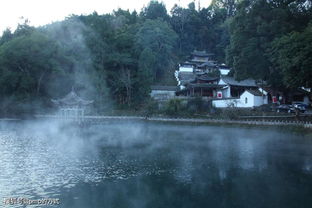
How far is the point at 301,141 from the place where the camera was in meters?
32.5

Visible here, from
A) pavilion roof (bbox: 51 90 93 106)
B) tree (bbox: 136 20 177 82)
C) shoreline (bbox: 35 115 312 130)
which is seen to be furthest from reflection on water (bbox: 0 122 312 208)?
tree (bbox: 136 20 177 82)

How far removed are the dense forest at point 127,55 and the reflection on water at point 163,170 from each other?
41.5 ft

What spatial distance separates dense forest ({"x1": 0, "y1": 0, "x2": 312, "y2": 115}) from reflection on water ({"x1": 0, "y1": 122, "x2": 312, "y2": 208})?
41.5 ft

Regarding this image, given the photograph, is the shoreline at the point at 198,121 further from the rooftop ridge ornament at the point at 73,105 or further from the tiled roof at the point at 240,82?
the tiled roof at the point at 240,82

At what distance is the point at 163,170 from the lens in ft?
72.4

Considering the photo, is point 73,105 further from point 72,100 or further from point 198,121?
point 198,121

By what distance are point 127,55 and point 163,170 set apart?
54.1m

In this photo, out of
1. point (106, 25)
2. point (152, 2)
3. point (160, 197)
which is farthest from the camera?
point (152, 2)

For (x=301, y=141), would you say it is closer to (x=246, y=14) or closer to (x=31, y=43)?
(x=246, y=14)

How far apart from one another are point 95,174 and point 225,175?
8238mm

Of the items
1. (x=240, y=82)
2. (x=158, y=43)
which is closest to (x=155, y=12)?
(x=158, y=43)

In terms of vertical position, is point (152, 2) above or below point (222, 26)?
above

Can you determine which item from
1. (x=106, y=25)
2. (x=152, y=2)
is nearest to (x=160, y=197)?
(x=106, y=25)

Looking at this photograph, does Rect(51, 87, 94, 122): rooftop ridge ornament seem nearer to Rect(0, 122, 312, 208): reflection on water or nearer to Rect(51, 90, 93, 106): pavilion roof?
Rect(51, 90, 93, 106): pavilion roof
